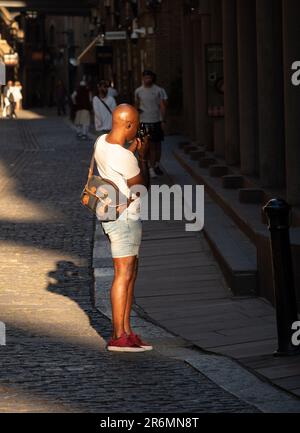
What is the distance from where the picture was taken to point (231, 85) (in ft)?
72.0

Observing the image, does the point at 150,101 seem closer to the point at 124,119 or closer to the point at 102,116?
the point at 102,116

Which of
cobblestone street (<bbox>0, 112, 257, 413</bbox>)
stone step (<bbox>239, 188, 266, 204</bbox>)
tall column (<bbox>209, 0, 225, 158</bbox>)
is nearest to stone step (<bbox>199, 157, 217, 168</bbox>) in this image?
tall column (<bbox>209, 0, 225, 158</bbox>)

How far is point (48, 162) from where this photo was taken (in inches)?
1174

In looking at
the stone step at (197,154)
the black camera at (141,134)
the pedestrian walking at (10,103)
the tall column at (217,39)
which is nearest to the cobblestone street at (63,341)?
the black camera at (141,134)

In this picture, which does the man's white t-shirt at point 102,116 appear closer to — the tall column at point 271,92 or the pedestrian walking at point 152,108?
the pedestrian walking at point 152,108

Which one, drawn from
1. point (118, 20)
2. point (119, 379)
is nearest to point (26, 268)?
point (119, 379)

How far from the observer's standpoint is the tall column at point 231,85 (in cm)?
2181

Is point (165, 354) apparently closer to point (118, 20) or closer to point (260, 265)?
point (260, 265)

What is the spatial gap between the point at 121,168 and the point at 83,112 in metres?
29.4

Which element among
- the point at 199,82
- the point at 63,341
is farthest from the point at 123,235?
the point at 199,82

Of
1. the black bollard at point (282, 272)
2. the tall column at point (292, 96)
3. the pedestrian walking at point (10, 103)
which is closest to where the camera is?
the black bollard at point (282, 272)

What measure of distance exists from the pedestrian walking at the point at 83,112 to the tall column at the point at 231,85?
17601 millimetres

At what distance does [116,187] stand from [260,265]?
2.52m

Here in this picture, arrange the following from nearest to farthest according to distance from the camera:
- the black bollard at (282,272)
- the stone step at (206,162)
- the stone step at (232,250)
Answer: the black bollard at (282,272)
the stone step at (232,250)
the stone step at (206,162)
